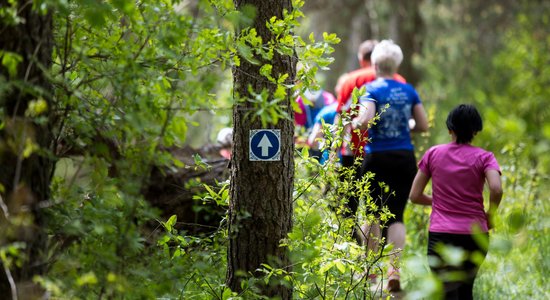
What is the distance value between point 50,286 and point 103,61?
1.20m

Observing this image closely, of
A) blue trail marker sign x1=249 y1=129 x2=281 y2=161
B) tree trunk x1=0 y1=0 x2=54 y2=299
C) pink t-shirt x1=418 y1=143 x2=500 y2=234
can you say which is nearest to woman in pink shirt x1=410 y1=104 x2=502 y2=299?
pink t-shirt x1=418 y1=143 x2=500 y2=234

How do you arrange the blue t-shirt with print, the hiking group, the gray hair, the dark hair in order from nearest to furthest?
the hiking group < the dark hair < the blue t-shirt with print < the gray hair

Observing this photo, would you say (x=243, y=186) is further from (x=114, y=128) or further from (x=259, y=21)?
(x=114, y=128)

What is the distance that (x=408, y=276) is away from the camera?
24.7ft

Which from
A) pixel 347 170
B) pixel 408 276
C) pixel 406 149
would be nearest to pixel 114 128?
pixel 347 170

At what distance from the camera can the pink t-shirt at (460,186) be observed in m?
5.65

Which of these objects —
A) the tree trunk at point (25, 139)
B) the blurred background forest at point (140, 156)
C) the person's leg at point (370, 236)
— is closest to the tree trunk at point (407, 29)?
the person's leg at point (370, 236)

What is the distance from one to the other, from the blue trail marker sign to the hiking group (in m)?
0.39

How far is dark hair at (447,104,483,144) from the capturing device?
18.8ft

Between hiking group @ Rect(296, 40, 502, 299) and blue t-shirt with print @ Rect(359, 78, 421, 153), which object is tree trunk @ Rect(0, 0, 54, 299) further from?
blue t-shirt with print @ Rect(359, 78, 421, 153)

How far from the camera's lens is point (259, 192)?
16.7ft

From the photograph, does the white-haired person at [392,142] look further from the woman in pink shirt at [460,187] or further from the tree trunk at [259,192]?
the tree trunk at [259,192]

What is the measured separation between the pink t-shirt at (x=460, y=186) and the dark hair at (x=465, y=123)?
2.4 inches

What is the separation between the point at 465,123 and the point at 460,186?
0.42 metres
